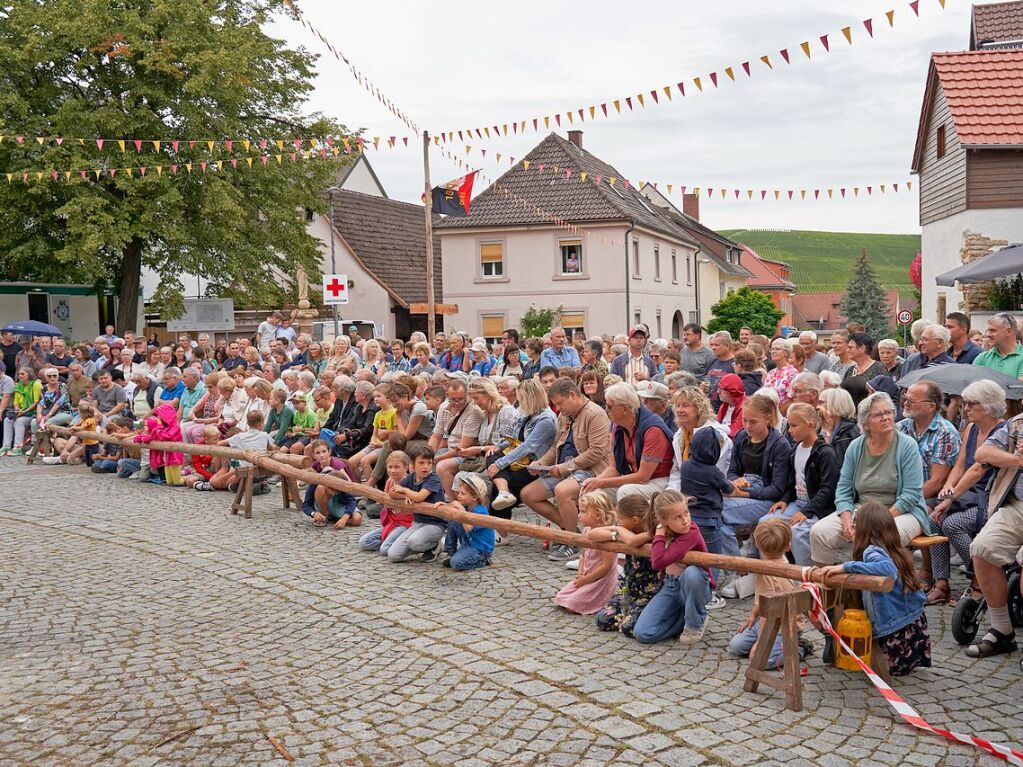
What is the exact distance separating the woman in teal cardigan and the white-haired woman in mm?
197

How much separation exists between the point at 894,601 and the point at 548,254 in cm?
3515

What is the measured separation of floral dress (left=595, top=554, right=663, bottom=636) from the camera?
6941mm

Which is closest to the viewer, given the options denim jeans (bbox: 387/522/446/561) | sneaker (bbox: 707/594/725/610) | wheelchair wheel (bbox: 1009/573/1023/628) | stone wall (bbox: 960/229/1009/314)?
wheelchair wheel (bbox: 1009/573/1023/628)

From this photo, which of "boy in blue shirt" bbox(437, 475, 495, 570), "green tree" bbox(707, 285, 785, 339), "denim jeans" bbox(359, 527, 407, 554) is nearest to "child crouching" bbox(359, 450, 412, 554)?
"denim jeans" bbox(359, 527, 407, 554)

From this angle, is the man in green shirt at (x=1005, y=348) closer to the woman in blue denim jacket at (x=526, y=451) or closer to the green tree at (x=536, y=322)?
the woman in blue denim jacket at (x=526, y=451)

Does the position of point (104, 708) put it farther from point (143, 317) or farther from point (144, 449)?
point (143, 317)

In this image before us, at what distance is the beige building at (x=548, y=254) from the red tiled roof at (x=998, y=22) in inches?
530

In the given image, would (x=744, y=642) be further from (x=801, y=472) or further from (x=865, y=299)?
(x=865, y=299)

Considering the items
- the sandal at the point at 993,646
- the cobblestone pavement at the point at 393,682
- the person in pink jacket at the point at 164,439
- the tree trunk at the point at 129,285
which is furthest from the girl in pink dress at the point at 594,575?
the tree trunk at the point at 129,285

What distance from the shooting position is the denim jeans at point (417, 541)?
9.10m

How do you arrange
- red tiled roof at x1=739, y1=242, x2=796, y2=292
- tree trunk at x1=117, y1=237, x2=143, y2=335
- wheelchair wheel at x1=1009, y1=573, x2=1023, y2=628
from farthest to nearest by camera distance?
red tiled roof at x1=739, y1=242, x2=796, y2=292 < tree trunk at x1=117, y1=237, x2=143, y2=335 < wheelchair wheel at x1=1009, y1=573, x2=1023, y2=628

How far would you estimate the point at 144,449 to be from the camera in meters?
14.9

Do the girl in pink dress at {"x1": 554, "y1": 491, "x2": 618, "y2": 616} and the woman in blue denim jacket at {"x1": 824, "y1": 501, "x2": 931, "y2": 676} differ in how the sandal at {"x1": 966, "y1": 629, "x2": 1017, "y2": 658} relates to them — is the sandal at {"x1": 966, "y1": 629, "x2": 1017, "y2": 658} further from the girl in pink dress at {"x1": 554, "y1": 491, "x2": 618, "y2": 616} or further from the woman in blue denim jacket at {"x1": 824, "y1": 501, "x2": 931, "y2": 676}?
the girl in pink dress at {"x1": 554, "y1": 491, "x2": 618, "y2": 616}

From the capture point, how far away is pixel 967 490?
6.93 metres
